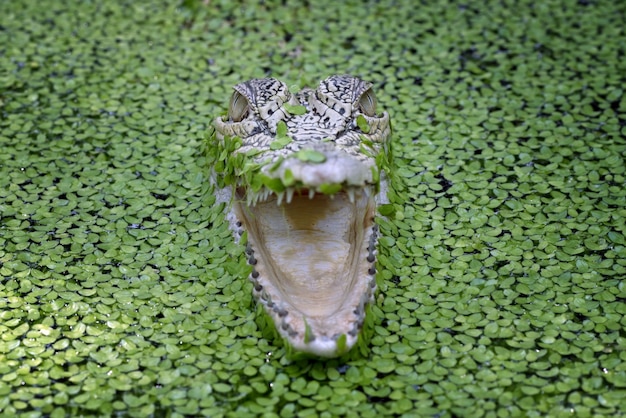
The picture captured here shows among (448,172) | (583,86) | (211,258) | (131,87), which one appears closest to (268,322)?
(211,258)

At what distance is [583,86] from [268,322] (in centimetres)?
299

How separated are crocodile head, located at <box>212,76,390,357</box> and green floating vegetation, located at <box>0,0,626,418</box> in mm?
137

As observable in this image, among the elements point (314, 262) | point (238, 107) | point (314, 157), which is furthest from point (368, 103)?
point (314, 157)

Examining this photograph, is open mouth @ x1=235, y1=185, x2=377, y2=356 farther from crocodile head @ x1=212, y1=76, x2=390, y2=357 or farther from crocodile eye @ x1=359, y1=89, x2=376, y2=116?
crocodile eye @ x1=359, y1=89, x2=376, y2=116

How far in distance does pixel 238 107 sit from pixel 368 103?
0.67 meters

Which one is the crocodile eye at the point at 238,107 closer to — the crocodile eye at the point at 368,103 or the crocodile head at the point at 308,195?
the crocodile head at the point at 308,195

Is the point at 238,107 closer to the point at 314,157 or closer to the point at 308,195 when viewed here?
the point at 308,195

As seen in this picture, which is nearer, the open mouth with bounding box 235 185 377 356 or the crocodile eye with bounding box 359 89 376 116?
the open mouth with bounding box 235 185 377 356

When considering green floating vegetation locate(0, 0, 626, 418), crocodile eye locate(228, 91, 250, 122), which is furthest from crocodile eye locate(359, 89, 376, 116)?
crocodile eye locate(228, 91, 250, 122)

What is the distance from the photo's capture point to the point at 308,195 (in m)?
4.04

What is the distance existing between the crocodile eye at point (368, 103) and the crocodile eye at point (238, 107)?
23.0 inches

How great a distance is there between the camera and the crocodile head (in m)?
3.56

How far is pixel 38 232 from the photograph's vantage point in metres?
4.55

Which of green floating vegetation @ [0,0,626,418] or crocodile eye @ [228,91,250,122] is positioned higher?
crocodile eye @ [228,91,250,122]
